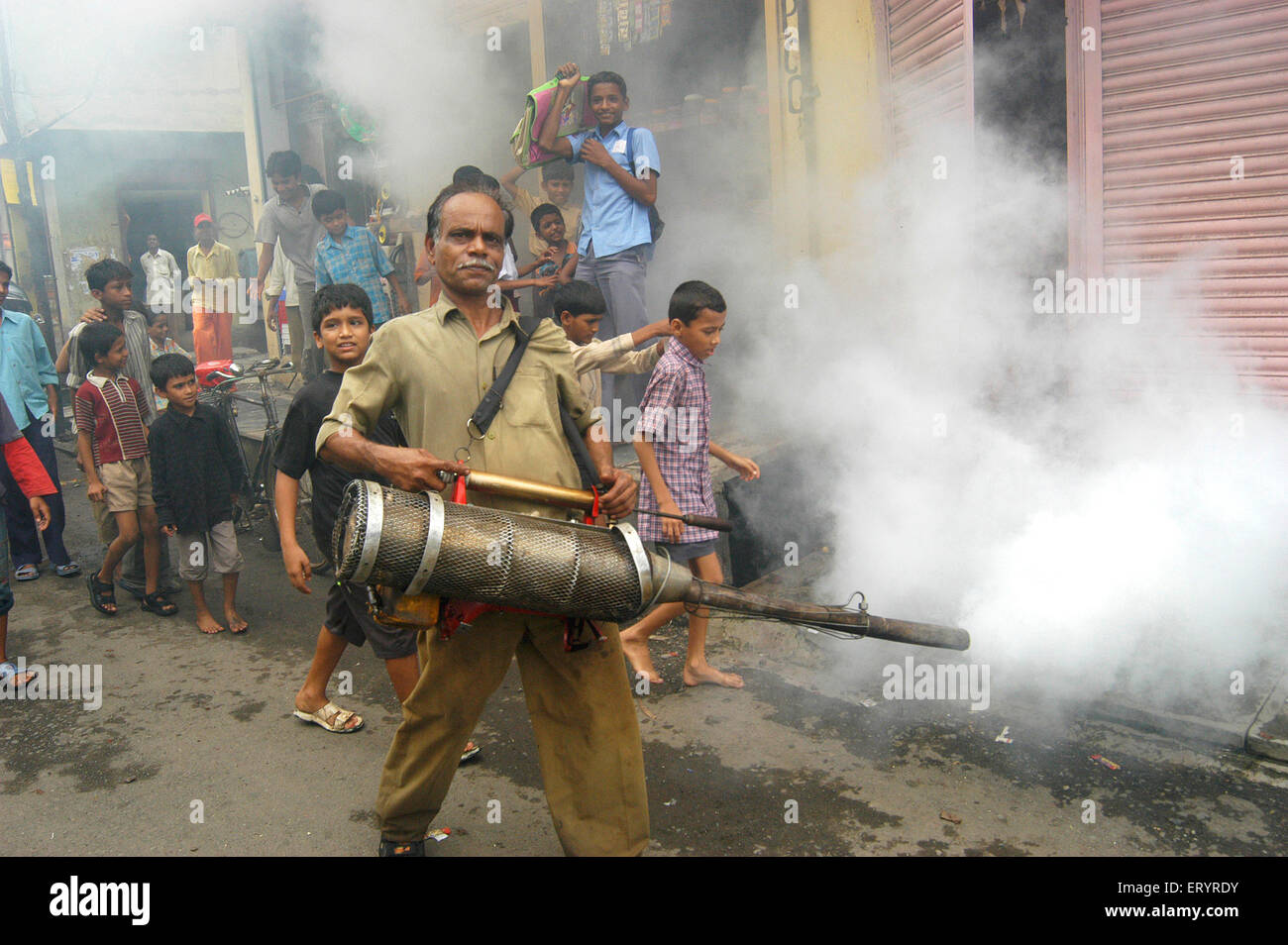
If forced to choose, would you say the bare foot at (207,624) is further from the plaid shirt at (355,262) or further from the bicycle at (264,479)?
the plaid shirt at (355,262)

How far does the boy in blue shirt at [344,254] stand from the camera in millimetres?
7309

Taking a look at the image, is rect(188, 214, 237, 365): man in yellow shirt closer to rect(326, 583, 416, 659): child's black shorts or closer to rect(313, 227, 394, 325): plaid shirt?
rect(313, 227, 394, 325): plaid shirt

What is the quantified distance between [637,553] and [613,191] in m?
4.35

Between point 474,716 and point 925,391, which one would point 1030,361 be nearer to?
point 925,391

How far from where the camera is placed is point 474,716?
8.77 feet

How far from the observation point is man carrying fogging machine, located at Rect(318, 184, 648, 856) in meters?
2.52

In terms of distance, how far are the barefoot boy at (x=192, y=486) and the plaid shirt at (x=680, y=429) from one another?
266 centimetres

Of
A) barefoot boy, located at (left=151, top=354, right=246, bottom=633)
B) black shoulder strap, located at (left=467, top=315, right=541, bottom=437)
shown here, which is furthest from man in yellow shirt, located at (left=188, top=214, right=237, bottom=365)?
black shoulder strap, located at (left=467, top=315, right=541, bottom=437)

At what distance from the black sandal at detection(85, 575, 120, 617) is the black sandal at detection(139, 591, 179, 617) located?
0.18 m

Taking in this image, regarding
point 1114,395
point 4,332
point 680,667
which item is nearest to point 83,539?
point 4,332

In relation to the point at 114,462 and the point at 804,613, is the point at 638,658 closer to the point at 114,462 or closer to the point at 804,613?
the point at 804,613

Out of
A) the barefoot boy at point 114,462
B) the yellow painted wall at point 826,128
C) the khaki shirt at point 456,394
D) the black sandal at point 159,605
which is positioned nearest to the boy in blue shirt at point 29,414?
the barefoot boy at point 114,462

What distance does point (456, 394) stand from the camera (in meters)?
2.53

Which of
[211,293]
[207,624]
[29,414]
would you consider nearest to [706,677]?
[207,624]
